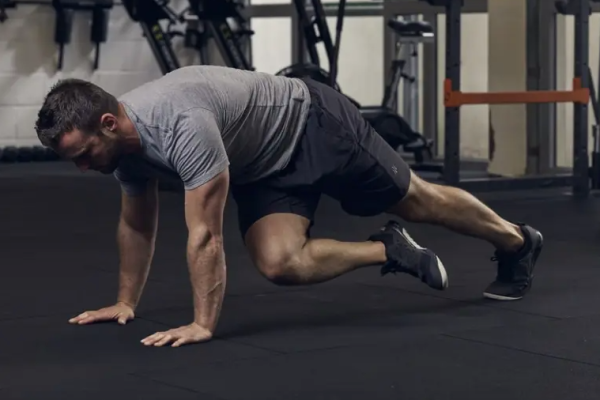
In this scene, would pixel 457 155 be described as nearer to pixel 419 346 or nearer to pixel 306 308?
pixel 306 308

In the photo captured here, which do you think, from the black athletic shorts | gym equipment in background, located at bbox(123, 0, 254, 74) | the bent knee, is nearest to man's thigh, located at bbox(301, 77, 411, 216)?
the black athletic shorts

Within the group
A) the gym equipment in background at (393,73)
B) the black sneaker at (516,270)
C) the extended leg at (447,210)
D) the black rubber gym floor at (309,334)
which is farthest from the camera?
the gym equipment in background at (393,73)

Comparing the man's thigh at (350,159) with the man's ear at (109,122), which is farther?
the man's thigh at (350,159)

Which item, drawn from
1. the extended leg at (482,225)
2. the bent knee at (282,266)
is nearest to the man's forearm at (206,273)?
the bent knee at (282,266)

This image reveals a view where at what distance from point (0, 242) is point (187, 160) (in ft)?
8.18

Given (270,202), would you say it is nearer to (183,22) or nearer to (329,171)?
(329,171)

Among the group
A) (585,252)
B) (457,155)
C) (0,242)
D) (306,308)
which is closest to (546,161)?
(457,155)

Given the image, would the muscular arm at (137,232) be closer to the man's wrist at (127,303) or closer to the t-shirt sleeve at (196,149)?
the man's wrist at (127,303)

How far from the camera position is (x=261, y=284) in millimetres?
3838

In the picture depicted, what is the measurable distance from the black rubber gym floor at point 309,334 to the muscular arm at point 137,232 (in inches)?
6.0

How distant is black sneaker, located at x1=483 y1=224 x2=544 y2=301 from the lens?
347 centimetres

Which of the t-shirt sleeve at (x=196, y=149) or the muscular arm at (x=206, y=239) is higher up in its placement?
the t-shirt sleeve at (x=196, y=149)

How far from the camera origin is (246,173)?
10.0 feet

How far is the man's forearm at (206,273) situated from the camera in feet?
9.02
